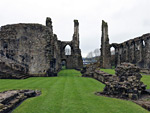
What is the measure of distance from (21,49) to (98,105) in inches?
566

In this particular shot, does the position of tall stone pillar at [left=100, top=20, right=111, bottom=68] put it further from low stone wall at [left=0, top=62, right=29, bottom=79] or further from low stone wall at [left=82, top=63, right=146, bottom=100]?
low stone wall at [left=82, top=63, right=146, bottom=100]

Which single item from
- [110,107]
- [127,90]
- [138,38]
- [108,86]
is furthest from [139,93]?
[138,38]

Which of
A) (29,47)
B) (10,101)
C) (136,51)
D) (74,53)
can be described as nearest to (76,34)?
(74,53)

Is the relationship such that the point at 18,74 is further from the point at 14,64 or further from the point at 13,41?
the point at 13,41

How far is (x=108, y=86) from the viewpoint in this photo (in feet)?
25.2

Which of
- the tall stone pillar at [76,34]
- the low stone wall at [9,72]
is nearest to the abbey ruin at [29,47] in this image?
the low stone wall at [9,72]

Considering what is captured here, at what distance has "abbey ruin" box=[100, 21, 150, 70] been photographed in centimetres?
2727

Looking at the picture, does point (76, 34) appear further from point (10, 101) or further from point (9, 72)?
point (10, 101)

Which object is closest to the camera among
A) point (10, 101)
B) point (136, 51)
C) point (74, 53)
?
point (10, 101)

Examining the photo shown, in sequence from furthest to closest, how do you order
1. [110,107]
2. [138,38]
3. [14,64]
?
[138,38] → [14,64] → [110,107]

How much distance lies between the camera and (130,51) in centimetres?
3406

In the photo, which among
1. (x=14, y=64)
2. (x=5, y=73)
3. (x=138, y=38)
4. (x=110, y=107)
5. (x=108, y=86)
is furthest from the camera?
(x=138, y=38)

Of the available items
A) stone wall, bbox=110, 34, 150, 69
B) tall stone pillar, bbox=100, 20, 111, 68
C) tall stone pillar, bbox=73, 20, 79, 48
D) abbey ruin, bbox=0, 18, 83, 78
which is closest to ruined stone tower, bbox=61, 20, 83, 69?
tall stone pillar, bbox=73, 20, 79, 48

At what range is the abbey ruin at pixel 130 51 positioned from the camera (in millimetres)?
27266
